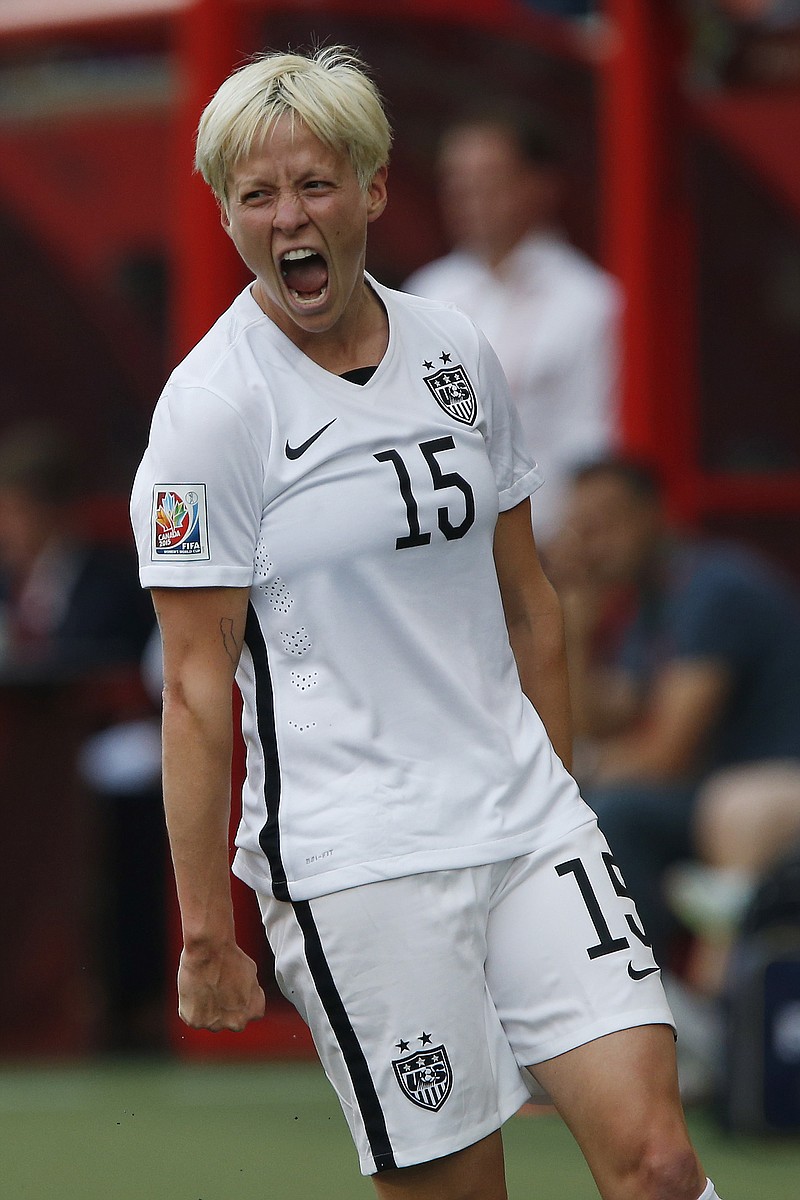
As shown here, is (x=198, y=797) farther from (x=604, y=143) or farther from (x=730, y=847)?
(x=604, y=143)

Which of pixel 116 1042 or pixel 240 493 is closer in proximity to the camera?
pixel 240 493

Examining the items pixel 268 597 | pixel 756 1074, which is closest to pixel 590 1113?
pixel 268 597

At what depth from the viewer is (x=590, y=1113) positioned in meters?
2.68

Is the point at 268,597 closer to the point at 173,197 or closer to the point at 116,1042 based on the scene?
the point at 116,1042

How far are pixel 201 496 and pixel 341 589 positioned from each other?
0.22 m

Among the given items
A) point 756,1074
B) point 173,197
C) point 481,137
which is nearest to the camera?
point 756,1074

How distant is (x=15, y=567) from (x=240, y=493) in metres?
4.60

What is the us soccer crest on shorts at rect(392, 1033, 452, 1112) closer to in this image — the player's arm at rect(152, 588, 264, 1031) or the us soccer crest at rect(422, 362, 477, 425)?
the player's arm at rect(152, 588, 264, 1031)

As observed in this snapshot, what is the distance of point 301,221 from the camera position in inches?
105

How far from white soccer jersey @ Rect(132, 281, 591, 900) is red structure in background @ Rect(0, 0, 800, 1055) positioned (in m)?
3.50

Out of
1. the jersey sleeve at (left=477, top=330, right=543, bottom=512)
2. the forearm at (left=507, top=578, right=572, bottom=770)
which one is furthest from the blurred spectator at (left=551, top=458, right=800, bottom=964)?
the jersey sleeve at (left=477, top=330, right=543, bottom=512)

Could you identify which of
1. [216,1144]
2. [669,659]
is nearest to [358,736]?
[216,1144]

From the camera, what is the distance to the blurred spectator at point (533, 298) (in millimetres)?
6199

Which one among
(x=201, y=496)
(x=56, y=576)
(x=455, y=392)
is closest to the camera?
(x=201, y=496)
